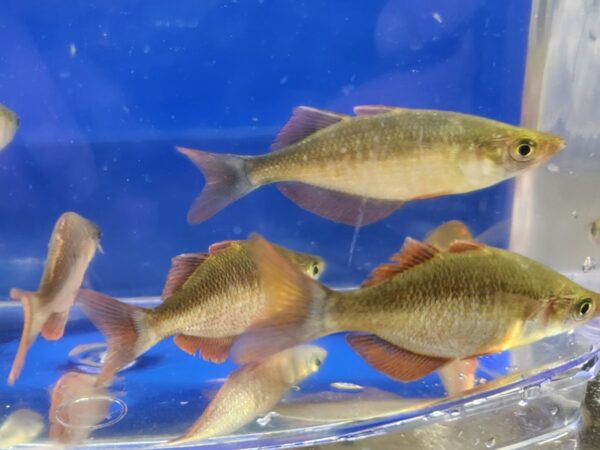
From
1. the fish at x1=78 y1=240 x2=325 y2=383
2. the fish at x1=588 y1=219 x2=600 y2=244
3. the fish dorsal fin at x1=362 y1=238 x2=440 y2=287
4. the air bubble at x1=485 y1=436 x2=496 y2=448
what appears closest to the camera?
the fish dorsal fin at x1=362 y1=238 x2=440 y2=287

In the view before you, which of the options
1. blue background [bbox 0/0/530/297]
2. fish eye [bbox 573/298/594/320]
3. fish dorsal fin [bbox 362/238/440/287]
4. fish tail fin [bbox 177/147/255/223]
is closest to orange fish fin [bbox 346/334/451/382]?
fish dorsal fin [bbox 362/238/440/287]

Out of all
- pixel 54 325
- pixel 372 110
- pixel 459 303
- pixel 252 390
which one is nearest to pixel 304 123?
pixel 372 110

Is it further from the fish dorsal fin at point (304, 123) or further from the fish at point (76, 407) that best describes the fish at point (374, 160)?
the fish at point (76, 407)

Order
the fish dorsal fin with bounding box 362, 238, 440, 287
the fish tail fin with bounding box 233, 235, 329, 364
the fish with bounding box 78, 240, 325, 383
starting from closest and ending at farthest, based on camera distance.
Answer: the fish tail fin with bounding box 233, 235, 329, 364, the fish dorsal fin with bounding box 362, 238, 440, 287, the fish with bounding box 78, 240, 325, 383

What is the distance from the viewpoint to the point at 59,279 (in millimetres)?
1417

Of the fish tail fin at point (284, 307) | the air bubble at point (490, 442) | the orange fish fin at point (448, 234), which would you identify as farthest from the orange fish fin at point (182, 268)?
the air bubble at point (490, 442)

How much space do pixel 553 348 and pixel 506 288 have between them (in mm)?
567

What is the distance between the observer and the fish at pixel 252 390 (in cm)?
136

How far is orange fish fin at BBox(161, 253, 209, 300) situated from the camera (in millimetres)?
1392

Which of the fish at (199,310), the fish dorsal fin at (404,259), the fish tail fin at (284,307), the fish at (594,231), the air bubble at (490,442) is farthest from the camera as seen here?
the fish at (594,231)

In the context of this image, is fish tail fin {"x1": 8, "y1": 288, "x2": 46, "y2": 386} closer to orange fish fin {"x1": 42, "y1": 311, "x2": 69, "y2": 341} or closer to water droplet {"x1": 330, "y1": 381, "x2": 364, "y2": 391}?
orange fish fin {"x1": 42, "y1": 311, "x2": 69, "y2": 341}

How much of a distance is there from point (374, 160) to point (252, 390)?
0.60 metres

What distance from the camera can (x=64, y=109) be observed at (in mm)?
1731

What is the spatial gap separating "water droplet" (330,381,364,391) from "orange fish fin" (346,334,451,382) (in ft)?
1.04
